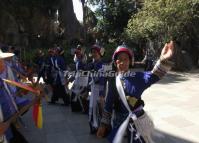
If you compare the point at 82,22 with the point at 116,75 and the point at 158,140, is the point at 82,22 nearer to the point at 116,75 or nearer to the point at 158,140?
the point at 158,140

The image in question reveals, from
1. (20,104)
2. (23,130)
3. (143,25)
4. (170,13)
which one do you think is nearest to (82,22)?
(143,25)

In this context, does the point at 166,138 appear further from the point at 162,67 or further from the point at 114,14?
the point at 114,14

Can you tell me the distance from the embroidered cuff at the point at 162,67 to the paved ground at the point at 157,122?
10.9ft

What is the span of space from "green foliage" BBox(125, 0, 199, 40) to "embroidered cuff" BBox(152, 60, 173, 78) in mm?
14907

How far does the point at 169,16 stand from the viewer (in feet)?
61.9

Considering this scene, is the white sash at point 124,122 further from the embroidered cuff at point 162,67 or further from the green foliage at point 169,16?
the green foliage at point 169,16

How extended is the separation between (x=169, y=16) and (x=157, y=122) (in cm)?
1133

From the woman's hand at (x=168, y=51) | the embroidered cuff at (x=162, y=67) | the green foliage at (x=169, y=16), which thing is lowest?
the embroidered cuff at (x=162, y=67)

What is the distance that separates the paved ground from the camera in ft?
24.1

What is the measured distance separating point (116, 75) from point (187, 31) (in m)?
16.3

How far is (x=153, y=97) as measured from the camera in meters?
11.7

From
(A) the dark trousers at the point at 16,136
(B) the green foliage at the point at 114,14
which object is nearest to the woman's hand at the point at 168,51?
(A) the dark trousers at the point at 16,136

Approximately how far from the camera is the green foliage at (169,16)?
18.5 metres

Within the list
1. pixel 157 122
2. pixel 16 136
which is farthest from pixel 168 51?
pixel 157 122
